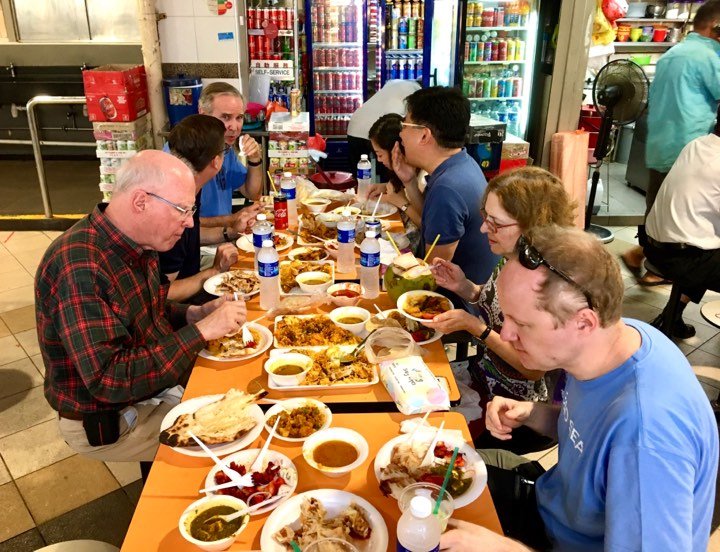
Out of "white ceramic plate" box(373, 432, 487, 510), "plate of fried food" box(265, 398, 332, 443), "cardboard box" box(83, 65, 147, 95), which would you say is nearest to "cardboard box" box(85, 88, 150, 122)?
"cardboard box" box(83, 65, 147, 95)

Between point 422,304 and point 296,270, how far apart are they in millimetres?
744

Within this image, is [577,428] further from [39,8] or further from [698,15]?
[39,8]

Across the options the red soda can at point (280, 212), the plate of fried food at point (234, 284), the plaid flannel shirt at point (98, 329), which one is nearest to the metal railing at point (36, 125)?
the red soda can at point (280, 212)

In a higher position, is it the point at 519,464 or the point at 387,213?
the point at 387,213

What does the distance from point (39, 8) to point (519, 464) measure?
8.77 m

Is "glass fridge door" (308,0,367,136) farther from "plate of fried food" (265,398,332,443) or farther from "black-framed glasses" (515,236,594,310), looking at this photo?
"black-framed glasses" (515,236,594,310)

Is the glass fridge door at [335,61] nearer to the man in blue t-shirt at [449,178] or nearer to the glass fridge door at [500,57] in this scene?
the glass fridge door at [500,57]

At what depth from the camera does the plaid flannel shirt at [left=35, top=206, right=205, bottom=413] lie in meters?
1.93

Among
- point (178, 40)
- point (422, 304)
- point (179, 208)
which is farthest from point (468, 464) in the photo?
point (178, 40)

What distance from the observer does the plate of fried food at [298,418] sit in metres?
1.80

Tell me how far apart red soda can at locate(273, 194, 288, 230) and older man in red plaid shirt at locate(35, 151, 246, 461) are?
1.29 meters

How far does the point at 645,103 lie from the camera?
204 inches

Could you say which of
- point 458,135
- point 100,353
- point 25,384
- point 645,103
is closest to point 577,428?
point 100,353

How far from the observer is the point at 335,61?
7.16m
